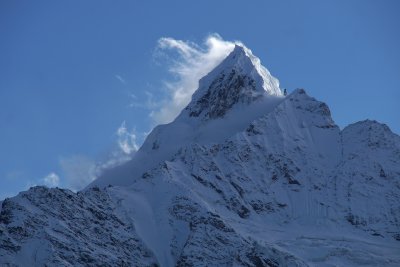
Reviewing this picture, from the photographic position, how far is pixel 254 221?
196000 millimetres

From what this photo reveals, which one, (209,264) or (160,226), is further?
(160,226)

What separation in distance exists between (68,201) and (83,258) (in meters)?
18.9

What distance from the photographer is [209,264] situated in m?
167

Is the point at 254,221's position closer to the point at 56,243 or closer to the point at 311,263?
the point at 311,263

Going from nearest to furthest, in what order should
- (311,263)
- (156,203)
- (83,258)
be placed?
(83,258) → (311,263) → (156,203)

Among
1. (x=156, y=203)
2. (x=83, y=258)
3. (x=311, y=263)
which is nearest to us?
(x=83, y=258)

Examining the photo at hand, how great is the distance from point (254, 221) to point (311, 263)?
25781 millimetres

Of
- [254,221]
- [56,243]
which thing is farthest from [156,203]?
[56,243]

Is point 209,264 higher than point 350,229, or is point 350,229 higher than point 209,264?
point 350,229

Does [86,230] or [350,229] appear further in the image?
[350,229]

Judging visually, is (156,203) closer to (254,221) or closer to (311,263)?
(254,221)

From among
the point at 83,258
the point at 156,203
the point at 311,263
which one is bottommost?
the point at 83,258

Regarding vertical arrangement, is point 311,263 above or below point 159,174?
below

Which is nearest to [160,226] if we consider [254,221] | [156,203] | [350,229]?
[156,203]
